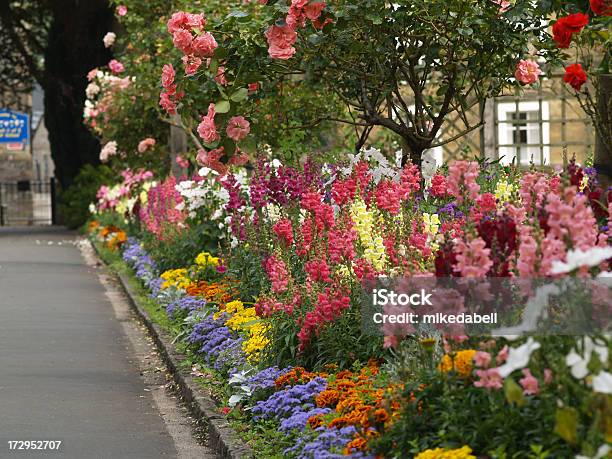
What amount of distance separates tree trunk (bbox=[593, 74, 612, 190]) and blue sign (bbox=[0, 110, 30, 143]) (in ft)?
148

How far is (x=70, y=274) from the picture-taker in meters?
20.6

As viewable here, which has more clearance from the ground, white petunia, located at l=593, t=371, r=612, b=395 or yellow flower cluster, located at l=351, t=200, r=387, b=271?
yellow flower cluster, located at l=351, t=200, r=387, b=271

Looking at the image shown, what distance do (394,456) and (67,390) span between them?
4690mm

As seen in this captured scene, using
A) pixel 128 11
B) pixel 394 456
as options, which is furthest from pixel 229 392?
pixel 128 11

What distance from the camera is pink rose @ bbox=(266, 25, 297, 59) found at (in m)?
8.72

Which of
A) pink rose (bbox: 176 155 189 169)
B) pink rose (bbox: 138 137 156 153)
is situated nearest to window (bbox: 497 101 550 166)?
pink rose (bbox: 176 155 189 169)

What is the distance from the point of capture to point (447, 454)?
4.95 metres

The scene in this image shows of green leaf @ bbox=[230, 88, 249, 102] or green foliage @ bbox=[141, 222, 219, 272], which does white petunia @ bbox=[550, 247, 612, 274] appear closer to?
green leaf @ bbox=[230, 88, 249, 102]

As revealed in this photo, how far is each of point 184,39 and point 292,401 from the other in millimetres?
2940

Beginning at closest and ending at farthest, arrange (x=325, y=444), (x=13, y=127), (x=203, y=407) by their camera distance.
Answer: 1. (x=325, y=444)
2. (x=203, y=407)
3. (x=13, y=127)

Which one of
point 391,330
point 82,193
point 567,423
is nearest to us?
point 567,423

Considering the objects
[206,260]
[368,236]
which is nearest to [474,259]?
[368,236]

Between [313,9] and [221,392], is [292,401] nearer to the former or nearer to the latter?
[221,392]

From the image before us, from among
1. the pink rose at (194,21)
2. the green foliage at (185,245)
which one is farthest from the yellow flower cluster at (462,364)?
the green foliage at (185,245)
